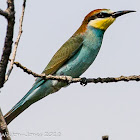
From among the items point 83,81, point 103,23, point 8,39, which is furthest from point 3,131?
point 103,23

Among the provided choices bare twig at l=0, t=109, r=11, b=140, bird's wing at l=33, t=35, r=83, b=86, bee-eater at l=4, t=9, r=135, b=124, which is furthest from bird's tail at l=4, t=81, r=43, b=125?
bare twig at l=0, t=109, r=11, b=140

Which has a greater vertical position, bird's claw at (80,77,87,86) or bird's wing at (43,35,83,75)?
bird's wing at (43,35,83,75)

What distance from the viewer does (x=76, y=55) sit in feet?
15.1

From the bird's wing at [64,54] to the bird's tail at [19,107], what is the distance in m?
0.31

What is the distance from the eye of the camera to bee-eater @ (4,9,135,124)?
14.4 feet

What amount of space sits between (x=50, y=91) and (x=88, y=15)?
1289mm

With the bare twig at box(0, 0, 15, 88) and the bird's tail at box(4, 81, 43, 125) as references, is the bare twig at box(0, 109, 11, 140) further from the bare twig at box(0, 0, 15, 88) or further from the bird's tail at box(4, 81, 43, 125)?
the bird's tail at box(4, 81, 43, 125)

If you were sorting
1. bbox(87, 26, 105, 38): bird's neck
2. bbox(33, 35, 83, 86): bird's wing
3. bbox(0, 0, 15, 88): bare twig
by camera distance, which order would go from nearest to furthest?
bbox(0, 0, 15, 88): bare twig < bbox(33, 35, 83, 86): bird's wing < bbox(87, 26, 105, 38): bird's neck

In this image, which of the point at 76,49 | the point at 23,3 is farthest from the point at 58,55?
the point at 23,3

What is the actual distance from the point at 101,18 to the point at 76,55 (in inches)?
27.1

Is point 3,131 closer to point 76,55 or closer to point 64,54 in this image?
point 76,55

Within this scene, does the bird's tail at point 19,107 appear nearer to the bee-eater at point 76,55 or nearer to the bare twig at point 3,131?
the bee-eater at point 76,55

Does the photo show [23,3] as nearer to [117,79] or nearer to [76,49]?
[117,79]

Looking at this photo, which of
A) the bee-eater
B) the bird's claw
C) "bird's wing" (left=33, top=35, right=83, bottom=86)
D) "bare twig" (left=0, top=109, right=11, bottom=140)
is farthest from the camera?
"bird's wing" (left=33, top=35, right=83, bottom=86)
